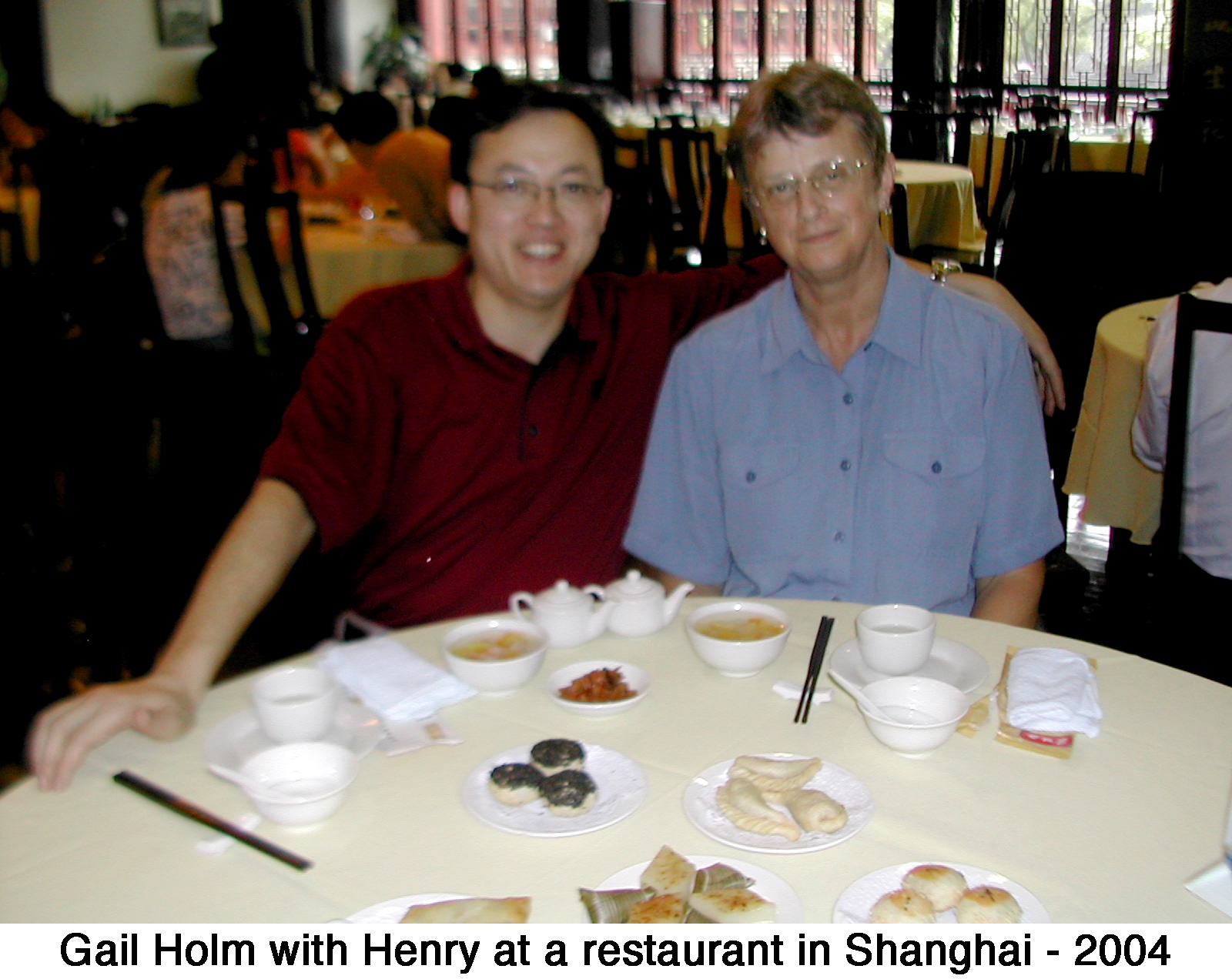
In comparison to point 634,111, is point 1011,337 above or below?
below

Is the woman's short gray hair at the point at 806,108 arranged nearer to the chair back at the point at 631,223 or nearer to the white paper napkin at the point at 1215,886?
the white paper napkin at the point at 1215,886

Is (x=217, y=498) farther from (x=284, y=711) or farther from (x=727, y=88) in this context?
(x=727, y=88)

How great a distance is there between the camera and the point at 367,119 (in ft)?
19.2

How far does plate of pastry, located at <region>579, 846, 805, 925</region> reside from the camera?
99 cm

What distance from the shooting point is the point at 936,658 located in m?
1.50

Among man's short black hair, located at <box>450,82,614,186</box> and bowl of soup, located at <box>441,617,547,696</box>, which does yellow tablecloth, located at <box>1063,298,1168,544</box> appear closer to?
man's short black hair, located at <box>450,82,614,186</box>

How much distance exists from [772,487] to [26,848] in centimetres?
119

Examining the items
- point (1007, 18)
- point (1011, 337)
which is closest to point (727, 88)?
point (1007, 18)

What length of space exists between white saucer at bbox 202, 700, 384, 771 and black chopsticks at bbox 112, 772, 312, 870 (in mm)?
72

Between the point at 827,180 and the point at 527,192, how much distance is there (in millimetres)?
498

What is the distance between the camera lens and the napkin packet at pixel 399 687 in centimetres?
134

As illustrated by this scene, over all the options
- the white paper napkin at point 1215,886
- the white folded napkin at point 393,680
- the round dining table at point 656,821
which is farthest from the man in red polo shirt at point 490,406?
the white paper napkin at point 1215,886

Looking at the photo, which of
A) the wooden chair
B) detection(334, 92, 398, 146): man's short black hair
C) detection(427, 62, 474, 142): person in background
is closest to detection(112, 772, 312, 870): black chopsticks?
detection(427, 62, 474, 142): person in background

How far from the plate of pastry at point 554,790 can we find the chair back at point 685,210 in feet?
19.7
